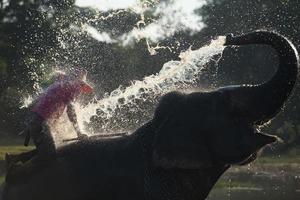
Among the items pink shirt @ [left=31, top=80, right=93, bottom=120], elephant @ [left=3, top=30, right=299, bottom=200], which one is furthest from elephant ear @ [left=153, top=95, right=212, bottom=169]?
pink shirt @ [left=31, top=80, right=93, bottom=120]

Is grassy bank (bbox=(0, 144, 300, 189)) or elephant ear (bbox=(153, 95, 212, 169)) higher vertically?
elephant ear (bbox=(153, 95, 212, 169))

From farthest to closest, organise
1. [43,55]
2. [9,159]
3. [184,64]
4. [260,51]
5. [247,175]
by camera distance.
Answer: [260,51] < [43,55] < [247,175] < [184,64] < [9,159]

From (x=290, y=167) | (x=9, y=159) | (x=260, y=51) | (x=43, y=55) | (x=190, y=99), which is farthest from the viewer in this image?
(x=260, y=51)

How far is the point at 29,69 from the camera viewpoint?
40.4 meters

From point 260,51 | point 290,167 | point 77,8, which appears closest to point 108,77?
point 77,8

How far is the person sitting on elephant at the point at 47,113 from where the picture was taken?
231 inches

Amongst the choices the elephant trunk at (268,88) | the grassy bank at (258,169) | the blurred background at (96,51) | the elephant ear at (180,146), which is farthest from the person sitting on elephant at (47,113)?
the blurred background at (96,51)

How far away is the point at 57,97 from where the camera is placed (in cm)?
624

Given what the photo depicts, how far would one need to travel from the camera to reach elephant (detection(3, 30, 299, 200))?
5031 mm

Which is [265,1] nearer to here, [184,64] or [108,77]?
[108,77]

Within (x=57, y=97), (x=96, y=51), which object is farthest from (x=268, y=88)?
(x=96, y=51)

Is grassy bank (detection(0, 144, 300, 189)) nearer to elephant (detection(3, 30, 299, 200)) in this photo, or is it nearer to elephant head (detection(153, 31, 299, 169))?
elephant (detection(3, 30, 299, 200))

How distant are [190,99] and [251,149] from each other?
76cm

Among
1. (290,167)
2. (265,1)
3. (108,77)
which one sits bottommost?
(290,167)
